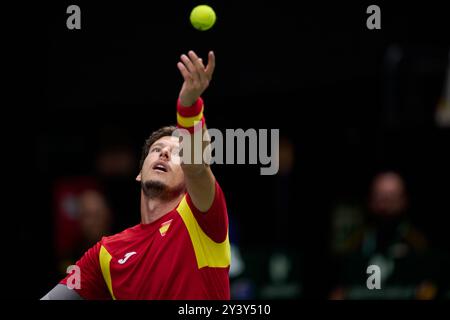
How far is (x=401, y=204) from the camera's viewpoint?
10086 mm

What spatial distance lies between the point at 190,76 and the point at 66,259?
493 centimetres

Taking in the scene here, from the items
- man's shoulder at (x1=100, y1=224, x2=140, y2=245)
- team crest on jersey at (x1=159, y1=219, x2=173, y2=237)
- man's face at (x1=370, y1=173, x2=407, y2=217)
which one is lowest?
man's face at (x1=370, y1=173, x2=407, y2=217)

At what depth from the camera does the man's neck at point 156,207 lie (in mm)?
5988

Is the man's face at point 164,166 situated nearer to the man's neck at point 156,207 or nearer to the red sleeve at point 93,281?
the man's neck at point 156,207

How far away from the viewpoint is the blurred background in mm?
10125

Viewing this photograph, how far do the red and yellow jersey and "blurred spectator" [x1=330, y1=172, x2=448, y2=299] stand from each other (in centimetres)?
422

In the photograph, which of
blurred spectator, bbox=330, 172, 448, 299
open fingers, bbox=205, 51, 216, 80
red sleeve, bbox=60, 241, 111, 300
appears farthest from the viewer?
blurred spectator, bbox=330, 172, 448, 299

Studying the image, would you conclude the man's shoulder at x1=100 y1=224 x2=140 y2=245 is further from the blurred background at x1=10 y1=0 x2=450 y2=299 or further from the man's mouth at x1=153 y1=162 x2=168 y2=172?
the blurred background at x1=10 y1=0 x2=450 y2=299

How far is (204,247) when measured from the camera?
18.5 feet

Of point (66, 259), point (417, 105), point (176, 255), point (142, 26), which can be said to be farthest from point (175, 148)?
point (417, 105)

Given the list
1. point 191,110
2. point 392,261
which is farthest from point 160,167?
point 392,261

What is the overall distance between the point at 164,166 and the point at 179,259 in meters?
0.65

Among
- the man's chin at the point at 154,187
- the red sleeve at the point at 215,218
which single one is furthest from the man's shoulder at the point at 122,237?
the red sleeve at the point at 215,218

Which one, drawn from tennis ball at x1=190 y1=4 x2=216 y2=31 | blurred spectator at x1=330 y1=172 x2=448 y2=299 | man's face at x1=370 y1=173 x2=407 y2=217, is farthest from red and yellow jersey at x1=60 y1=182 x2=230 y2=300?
man's face at x1=370 y1=173 x2=407 y2=217
